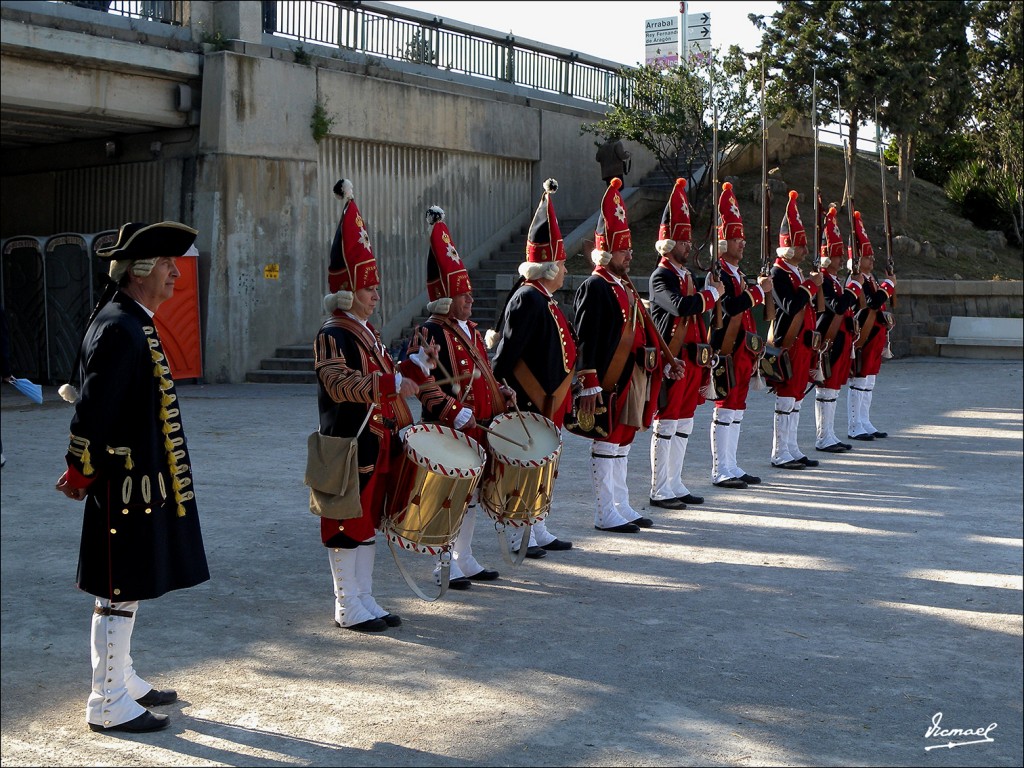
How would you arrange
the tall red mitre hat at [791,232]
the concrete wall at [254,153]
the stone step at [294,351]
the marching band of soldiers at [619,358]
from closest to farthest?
the marching band of soldiers at [619,358] < the tall red mitre hat at [791,232] < the concrete wall at [254,153] < the stone step at [294,351]

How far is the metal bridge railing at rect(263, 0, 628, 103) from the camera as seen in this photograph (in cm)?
1870

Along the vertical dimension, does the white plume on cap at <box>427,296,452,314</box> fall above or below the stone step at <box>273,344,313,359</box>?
above

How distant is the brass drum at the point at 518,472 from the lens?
6.10m

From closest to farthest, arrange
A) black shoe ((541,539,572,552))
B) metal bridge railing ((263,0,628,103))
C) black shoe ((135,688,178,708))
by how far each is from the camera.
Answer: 1. black shoe ((135,688,178,708))
2. black shoe ((541,539,572,552))
3. metal bridge railing ((263,0,628,103))

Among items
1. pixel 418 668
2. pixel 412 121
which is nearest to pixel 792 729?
pixel 418 668

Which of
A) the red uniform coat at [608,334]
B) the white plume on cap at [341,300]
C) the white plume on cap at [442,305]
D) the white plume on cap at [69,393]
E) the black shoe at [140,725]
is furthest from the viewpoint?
the red uniform coat at [608,334]

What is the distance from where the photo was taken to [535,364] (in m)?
6.97

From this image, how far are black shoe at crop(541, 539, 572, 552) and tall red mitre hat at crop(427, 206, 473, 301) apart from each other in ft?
5.90

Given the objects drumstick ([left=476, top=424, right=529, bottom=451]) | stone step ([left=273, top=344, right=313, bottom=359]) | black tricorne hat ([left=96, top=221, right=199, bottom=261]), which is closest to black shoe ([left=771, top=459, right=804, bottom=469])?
drumstick ([left=476, top=424, right=529, bottom=451])

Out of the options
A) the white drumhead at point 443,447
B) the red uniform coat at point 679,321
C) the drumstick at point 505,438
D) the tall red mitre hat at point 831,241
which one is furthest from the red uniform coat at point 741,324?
the white drumhead at point 443,447

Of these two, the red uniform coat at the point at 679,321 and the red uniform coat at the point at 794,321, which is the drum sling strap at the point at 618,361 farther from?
the red uniform coat at the point at 794,321

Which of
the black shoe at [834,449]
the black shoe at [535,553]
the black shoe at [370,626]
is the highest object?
the black shoe at [834,449]

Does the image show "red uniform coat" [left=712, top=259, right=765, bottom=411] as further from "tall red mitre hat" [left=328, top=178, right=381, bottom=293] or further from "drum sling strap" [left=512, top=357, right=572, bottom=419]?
"tall red mitre hat" [left=328, top=178, right=381, bottom=293]

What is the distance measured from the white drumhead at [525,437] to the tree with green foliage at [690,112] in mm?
15386
